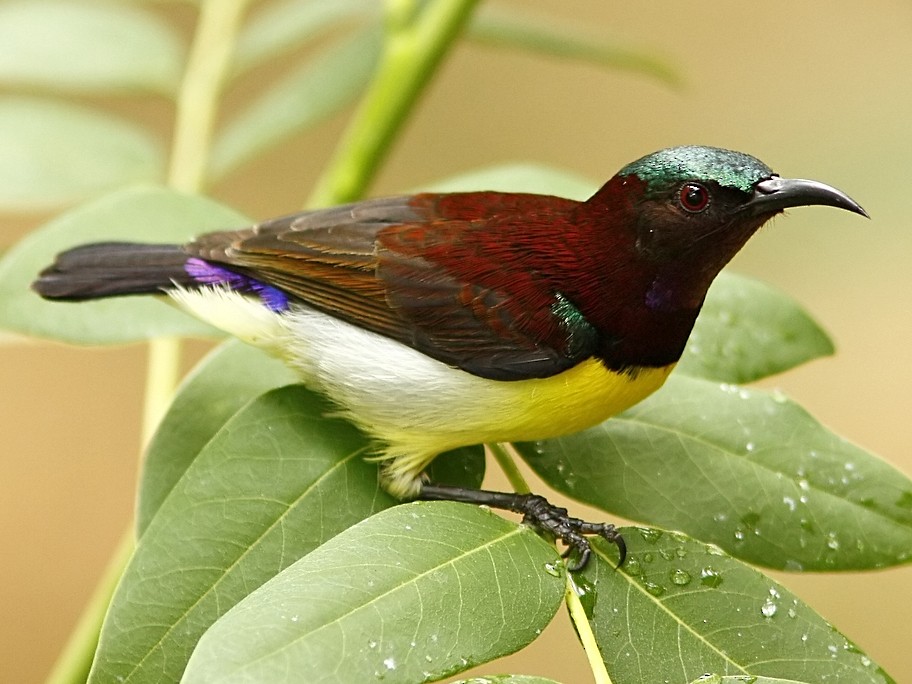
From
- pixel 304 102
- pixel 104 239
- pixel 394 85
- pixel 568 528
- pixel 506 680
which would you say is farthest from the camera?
pixel 304 102

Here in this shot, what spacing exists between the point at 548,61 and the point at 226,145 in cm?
471

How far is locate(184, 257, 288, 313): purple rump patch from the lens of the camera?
1690 mm

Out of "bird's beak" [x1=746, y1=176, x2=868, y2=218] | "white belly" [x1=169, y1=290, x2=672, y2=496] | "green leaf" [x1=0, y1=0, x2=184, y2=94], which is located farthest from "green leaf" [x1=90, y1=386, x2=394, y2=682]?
"green leaf" [x1=0, y1=0, x2=184, y2=94]

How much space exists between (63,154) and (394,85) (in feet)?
2.19

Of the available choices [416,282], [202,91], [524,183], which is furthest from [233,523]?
[202,91]

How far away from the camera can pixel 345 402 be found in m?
1.51

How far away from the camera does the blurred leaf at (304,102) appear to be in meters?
2.29

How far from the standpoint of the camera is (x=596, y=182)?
4059 millimetres

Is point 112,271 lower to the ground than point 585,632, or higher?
higher

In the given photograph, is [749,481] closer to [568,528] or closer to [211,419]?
[568,528]

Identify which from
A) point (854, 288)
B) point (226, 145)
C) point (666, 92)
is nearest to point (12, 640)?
point (226, 145)

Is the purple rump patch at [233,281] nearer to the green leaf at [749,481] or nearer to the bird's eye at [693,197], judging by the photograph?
the green leaf at [749,481]

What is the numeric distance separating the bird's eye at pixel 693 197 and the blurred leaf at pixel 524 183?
0.35 m

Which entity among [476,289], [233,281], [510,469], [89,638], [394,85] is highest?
[394,85]
